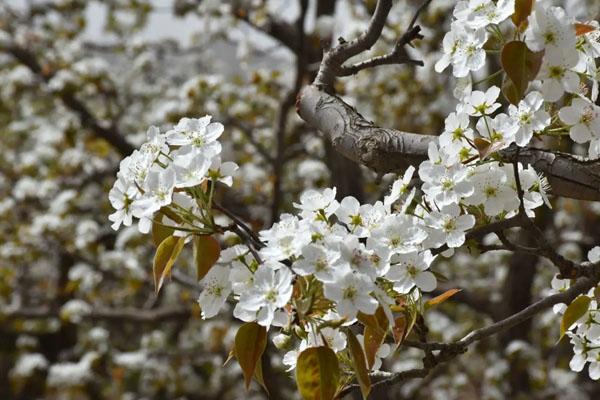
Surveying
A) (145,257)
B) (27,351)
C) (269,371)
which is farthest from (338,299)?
(27,351)

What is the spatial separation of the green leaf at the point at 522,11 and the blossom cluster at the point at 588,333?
0.44 meters

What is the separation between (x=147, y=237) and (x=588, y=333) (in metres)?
3.26

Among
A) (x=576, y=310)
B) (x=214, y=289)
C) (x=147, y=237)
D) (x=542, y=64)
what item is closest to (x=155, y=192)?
(x=214, y=289)

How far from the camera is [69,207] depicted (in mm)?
4602

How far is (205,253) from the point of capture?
102 centimetres

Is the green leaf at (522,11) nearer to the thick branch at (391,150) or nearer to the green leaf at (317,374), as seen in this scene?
the thick branch at (391,150)

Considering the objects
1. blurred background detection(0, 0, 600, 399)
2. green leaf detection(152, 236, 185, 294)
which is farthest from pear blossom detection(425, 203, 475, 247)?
blurred background detection(0, 0, 600, 399)

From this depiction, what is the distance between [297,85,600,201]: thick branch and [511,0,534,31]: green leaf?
0.17 m

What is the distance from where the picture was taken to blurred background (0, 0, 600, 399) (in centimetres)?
410

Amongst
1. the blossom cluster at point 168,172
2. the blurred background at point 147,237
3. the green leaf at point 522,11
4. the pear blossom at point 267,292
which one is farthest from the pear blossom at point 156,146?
the blurred background at point 147,237

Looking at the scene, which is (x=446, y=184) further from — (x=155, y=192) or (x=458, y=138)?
(x=155, y=192)

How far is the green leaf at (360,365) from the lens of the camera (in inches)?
39.9

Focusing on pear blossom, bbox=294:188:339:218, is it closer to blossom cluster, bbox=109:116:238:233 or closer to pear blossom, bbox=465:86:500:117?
blossom cluster, bbox=109:116:238:233

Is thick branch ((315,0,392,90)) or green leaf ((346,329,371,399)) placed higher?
thick branch ((315,0,392,90))
